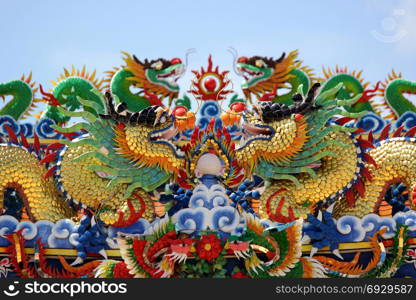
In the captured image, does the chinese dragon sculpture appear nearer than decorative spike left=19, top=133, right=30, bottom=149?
Yes

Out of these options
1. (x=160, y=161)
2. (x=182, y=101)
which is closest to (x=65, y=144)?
(x=160, y=161)

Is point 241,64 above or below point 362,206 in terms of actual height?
above

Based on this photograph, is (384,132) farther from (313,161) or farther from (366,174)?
(313,161)

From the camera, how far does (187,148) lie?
10219 millimetres

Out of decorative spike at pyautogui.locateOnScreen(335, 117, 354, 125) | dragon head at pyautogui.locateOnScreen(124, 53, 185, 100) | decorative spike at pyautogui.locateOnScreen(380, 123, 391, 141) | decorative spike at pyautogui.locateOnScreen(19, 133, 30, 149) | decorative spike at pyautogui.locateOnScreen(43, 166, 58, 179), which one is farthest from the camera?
dragon head at pyautogui.locateOnScreen(124, 53, 185, 100)

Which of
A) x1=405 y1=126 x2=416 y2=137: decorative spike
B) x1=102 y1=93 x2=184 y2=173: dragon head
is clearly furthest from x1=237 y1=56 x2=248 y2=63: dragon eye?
x1=405 y1=126 x2=416 y2=137: decorative spike

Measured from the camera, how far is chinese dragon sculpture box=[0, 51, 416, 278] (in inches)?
380

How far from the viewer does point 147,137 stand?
1018cm

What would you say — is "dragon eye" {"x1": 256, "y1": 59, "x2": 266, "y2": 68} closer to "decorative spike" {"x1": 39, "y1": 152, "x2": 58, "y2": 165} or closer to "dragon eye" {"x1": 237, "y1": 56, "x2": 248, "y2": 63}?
"dragon eye" {"x1": 237, "y1": 56, "x2": 248, "y2": 63}

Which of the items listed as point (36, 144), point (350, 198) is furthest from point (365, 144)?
point (36, 144)

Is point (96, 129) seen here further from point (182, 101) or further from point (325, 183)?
point (325, 183)

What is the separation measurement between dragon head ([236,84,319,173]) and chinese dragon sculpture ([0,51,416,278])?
0.01 meters

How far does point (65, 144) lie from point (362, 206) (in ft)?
11.6

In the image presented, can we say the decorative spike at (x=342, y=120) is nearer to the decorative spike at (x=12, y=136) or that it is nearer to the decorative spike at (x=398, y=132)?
the decorative spike at (x=398, y=132)
